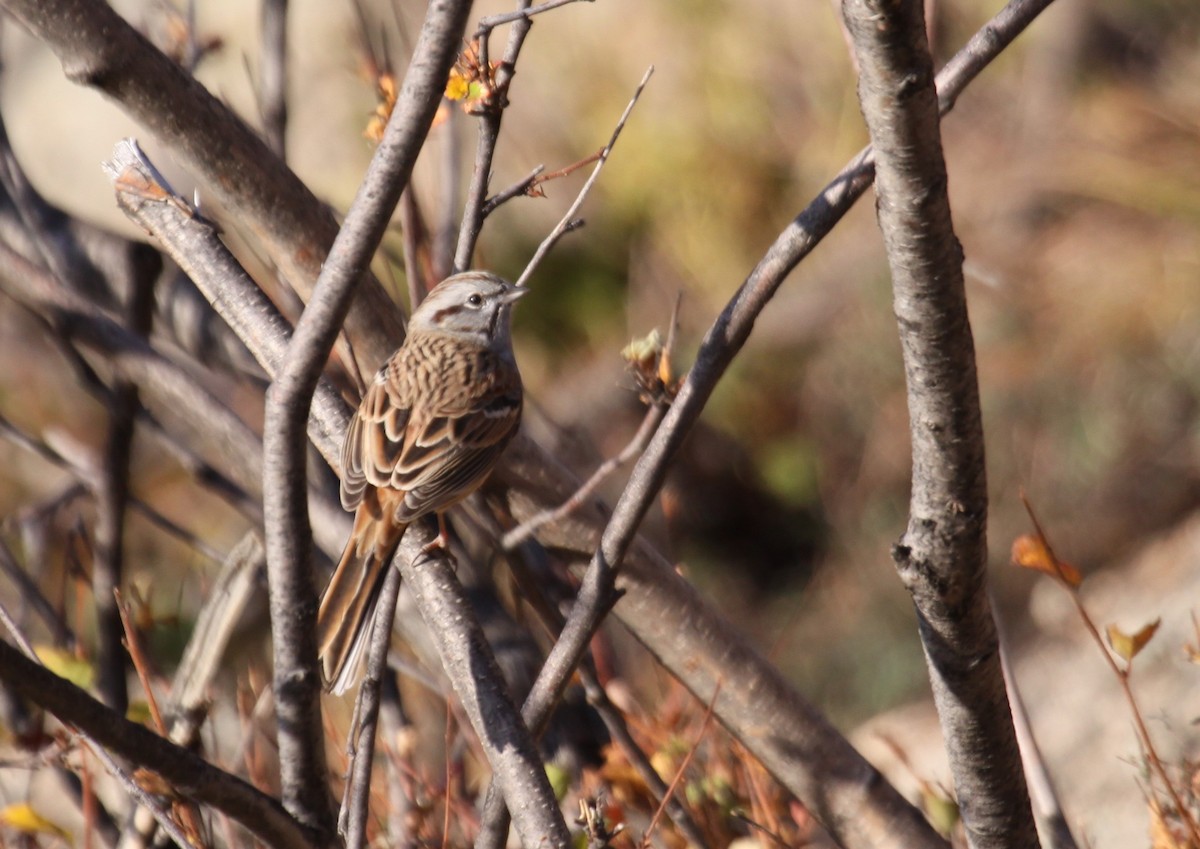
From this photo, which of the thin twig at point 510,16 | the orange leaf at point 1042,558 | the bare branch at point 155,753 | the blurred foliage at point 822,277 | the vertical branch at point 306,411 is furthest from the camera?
the blurred foliage at point 822,277

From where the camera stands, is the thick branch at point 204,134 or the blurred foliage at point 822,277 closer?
the thick branch at point 204,134

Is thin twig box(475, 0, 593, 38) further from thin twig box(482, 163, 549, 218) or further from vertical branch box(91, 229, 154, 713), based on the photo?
vertical branch box(91, 229, 154, 713)

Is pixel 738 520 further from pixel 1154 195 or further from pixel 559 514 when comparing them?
pixel 559 514

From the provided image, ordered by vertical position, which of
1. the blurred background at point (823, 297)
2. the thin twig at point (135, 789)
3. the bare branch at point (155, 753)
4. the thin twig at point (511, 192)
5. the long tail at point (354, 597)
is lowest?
the bare branch at point (155, 753)

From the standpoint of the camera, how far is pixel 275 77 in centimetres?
350

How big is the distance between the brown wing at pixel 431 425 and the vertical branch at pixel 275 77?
0.65 meters

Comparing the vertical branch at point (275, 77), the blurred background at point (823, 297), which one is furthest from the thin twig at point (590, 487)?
the blurred background at point (823, 297)

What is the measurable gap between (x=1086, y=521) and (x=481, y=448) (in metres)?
4.93

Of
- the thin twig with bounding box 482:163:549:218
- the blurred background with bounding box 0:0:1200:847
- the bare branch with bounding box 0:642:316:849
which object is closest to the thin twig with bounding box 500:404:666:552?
the thin twig with bounding box 482:163:549:218

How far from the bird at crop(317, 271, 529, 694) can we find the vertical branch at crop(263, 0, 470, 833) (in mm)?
353

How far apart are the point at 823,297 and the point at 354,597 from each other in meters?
5.91

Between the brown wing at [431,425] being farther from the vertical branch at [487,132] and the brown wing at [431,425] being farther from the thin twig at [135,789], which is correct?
the thin twig at [135,789]

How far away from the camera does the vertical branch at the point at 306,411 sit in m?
1.73

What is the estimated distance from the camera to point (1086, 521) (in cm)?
714
